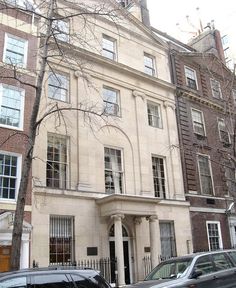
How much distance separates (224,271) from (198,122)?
701 inches

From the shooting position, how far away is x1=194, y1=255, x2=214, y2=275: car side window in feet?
34.3

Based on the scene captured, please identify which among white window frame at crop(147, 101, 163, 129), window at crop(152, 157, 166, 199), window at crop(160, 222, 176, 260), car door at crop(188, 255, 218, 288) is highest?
white window frame at crop(147, 101, 163, 129)

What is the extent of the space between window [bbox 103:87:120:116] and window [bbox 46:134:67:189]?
4034 millimetres

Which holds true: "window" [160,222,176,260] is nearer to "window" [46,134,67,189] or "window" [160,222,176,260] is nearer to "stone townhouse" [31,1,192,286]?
"stone townhouse" [31,1,192,286]

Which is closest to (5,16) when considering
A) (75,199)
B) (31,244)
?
(75,199)

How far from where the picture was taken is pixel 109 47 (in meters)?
24.2

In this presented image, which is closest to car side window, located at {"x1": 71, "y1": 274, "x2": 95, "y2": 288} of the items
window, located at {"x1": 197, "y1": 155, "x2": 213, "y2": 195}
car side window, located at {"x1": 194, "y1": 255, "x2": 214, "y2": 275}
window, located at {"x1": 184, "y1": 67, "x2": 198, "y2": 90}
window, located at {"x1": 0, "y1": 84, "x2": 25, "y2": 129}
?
car side window, located at {"x1": 194, "y1": 255, "x2": 214, "y2": 275}

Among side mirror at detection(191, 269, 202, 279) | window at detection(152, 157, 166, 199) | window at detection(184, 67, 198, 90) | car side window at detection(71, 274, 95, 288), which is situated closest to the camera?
car side window at detection(71, 274, 95, 288)

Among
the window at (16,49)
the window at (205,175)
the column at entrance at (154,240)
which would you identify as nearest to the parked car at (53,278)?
the column at entrance at (154,240)

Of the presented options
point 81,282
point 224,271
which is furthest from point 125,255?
point 81,282

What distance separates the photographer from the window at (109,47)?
23.8 m

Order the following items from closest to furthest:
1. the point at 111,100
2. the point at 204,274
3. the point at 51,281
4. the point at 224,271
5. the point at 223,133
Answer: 1. the point at 51,281
2. the point at 204,274
3. the point at 224,271
4. the point at 111,100
5. the point at 223,133

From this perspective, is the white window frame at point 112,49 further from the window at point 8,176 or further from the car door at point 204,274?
the car door at point 204,274

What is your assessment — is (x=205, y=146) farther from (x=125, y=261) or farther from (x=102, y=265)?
(x=102, y=265)
